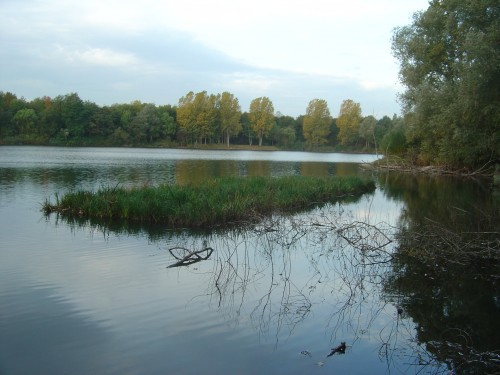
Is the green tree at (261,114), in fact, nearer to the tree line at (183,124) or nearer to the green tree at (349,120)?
the tree line at (183,124)

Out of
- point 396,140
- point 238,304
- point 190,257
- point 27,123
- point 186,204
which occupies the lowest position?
point 238,304

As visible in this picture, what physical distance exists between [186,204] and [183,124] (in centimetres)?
8250

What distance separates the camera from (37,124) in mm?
83562

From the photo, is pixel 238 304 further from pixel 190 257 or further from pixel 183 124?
pixel 183 124

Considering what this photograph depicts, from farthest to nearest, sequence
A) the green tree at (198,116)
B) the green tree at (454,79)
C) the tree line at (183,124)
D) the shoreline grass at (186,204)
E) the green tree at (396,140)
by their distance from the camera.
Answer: the green tree at (198,116)
the tree line at (183,124)
the green tree at (396,140)
the green tree at (454,79)
the shoreline grass at (186,204)

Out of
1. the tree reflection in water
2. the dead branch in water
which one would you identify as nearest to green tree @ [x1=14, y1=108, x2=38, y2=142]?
the tree reflection in water

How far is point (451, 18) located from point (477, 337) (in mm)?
30022

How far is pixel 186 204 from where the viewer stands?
16.0 m

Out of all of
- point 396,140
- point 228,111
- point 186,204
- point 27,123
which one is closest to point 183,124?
point 228,111

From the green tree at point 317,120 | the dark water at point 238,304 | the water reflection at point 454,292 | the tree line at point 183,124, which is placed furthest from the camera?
the green tree at point 317,120

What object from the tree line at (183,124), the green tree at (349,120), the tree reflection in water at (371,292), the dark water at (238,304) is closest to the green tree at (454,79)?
the dark water at (238,304)

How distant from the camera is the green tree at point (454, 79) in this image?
25.9 metres

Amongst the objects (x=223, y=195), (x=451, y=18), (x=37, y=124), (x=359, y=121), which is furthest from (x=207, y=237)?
(x=359, y=121)

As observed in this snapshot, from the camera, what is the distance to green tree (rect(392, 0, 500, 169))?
25938mm
